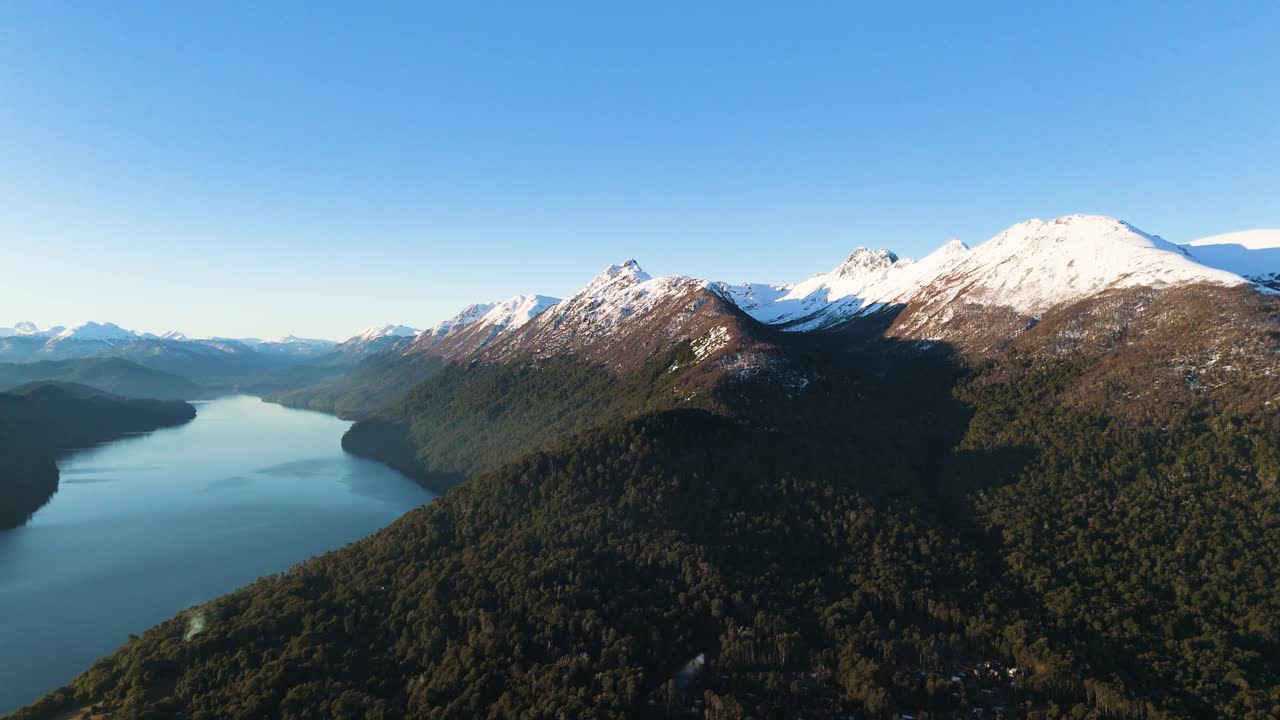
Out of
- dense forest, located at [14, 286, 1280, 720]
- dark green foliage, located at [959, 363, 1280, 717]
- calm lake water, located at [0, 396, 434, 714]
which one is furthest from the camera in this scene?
calm lake water, located at [0, 396, 434, 714]

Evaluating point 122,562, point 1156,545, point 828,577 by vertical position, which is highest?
point 1156,545

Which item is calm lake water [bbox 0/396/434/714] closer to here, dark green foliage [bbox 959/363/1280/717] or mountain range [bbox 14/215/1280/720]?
mountain range [bbox 14/215/1280/720]

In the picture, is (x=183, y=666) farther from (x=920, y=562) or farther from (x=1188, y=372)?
(x=1188, y=372)

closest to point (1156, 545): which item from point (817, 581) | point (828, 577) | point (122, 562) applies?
point (828, 577)

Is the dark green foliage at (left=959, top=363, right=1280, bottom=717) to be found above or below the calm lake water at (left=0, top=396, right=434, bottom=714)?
above

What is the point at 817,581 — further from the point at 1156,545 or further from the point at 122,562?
the point at 122,562

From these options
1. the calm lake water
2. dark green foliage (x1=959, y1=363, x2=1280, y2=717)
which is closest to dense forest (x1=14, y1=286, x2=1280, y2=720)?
dark green foliage (x1=959, y1=363, x2=1280, y2=717)

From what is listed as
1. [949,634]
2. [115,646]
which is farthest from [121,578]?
[949,634]

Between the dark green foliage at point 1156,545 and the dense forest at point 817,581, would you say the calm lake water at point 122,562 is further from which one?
the dark green foliage at point 1156,545

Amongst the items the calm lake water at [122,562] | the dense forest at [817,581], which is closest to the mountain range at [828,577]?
the dense forest at [817,581]
